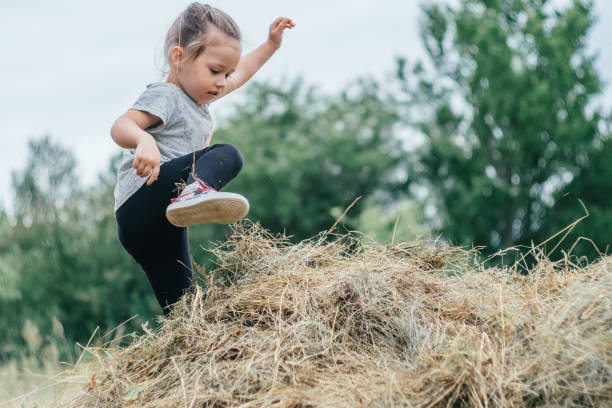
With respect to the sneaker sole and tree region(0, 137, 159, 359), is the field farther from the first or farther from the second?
tree region(0, 137, 159, 359)

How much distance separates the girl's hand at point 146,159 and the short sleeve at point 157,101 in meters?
0.24

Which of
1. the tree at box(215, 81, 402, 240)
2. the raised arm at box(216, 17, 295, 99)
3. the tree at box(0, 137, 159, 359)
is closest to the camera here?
the raised arm at box(216, 17, 295, 99)

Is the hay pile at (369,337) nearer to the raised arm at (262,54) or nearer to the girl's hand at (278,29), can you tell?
the raised arm at (262,54)

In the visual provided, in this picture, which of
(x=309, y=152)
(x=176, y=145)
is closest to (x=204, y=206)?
(x=176, y=145)

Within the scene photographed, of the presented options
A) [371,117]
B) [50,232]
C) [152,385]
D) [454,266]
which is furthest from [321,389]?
[371,117]

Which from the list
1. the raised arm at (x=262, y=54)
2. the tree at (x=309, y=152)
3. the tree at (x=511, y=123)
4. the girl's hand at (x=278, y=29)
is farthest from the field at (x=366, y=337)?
the tree at (x=309, y=152)

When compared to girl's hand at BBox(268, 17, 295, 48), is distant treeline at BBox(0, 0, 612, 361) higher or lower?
lower

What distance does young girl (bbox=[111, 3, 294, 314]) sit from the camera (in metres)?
2.04

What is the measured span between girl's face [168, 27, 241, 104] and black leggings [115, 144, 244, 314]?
9.9 inches

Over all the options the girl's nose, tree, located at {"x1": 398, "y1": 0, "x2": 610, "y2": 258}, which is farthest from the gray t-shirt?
tree, located at {"x1": 398, "y1": 0, "x2": 610, "y2": 258}

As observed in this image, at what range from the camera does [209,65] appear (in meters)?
2.22

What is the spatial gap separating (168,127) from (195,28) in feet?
1.30

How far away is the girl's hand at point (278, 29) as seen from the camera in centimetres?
267

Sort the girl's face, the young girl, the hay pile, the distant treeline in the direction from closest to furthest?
the hay pile, the young girl, the girl's face, the distant treeline
